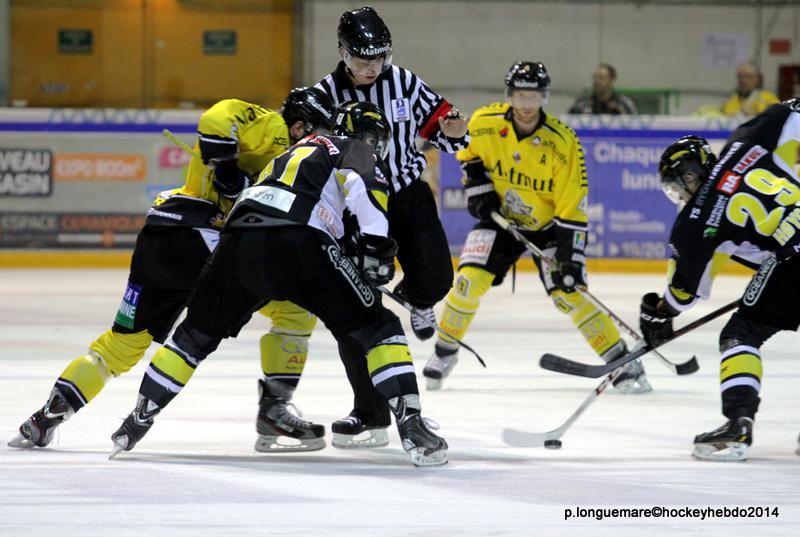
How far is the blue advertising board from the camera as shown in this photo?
9.95 metres

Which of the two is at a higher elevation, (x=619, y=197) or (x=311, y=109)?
(x=311, y=109)

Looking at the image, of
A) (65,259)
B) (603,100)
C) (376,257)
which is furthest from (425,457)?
(603,100)

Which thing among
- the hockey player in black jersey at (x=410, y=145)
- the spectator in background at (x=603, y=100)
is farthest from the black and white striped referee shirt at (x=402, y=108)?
the spectator in background at (x=603, y=100)

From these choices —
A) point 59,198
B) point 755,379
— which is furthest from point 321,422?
point 59,198

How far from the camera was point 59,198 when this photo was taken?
980 cm

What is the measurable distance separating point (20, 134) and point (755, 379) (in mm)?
7084

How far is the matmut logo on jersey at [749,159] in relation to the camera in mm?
4004

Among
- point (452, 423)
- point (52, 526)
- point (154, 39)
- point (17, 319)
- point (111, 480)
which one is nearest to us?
point (52, 526)

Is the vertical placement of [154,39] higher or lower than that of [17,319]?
higher

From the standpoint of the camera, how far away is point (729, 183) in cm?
397

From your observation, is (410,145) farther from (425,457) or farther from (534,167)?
(425,457)

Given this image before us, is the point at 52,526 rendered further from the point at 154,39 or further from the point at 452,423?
the point at 154,39

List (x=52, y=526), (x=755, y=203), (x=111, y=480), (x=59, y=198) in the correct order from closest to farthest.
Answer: (x=52, y=526), (x=111, y=480), (x=755, y=203), (x=59, y=198)

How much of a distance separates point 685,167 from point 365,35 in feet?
3.56
